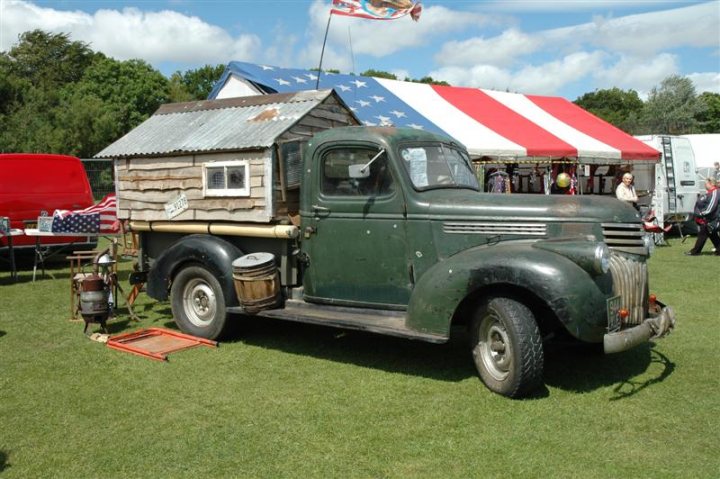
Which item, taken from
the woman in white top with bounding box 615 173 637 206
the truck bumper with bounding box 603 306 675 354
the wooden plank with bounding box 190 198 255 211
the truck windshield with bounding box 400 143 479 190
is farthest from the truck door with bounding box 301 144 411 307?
the woman in white top with bounding box 615 173 637 206

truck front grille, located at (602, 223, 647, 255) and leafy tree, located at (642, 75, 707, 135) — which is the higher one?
leafy tree, located at (642, 75, 707, 135)

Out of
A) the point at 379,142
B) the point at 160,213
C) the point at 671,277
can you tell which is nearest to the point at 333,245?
the point at 379,142

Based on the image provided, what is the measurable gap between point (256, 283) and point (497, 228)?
2.23 meters

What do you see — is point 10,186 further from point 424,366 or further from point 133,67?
point 133,67

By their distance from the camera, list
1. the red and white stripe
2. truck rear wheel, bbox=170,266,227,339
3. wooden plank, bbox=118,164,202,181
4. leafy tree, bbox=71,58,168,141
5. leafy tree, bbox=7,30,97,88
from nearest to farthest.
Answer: truck rear wheel, bbox=170,266,227,339, wooden plank, bbox=118,164,202,181, the red and white stripe, leafy tree, bbox=71,58,168,141, leafy tree, bbox=7,30,97,88

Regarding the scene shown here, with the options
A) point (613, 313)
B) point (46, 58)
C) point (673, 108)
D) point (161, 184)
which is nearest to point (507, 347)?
point (613, 313)

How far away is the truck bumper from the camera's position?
4.53 m

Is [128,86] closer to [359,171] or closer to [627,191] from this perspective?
[627,191]

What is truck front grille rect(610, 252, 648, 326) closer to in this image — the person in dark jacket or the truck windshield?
the truck windshield

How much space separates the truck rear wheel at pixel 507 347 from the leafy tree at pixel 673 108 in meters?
57.3

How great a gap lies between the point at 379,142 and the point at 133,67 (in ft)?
163

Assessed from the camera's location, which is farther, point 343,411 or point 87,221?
point 87,221

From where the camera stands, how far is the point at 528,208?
5238 mm

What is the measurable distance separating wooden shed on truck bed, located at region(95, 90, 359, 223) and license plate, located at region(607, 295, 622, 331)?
3011 millimetres
